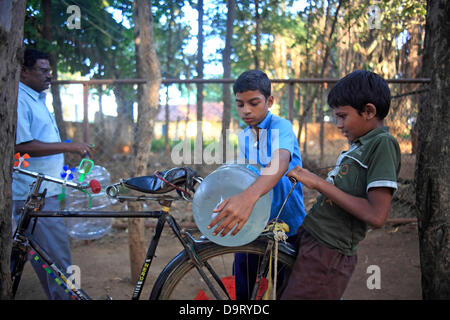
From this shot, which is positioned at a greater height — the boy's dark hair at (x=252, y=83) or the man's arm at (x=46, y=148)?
the boy's dark hair at (x=252, y=83)

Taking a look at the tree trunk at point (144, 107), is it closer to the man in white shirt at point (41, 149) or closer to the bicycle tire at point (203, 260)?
the man in white shirt at point (41, 149)

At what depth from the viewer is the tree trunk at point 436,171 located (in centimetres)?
195

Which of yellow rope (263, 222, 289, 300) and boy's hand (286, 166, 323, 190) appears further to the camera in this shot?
yellow rope (263, 222, 289, 300)

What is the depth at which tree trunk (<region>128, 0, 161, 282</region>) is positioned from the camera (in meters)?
3.12

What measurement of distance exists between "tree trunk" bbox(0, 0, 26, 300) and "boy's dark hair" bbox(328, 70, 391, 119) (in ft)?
5.07

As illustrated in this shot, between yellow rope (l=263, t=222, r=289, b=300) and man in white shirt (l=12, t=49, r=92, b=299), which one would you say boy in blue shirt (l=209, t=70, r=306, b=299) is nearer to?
yellow rope (l=263, t=222, r=289, b=300)

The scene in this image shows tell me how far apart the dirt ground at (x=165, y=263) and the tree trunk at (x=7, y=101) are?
5.44 feet

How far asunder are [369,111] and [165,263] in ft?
10.3

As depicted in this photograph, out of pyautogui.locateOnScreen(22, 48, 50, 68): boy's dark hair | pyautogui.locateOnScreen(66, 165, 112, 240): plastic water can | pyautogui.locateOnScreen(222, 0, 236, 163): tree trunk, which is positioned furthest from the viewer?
pyautogui.locateOnScreen(222, 0, 236, 163): tree trunk

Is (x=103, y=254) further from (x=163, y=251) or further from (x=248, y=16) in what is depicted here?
(x=248, y=16)

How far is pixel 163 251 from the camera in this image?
4324mm

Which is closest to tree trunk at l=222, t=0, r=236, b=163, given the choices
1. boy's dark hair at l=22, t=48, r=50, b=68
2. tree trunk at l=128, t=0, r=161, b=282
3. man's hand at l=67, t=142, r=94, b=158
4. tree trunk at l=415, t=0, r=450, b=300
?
tree trunk at l=128, t=0, r=161, b=282

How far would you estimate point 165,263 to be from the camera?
394cm

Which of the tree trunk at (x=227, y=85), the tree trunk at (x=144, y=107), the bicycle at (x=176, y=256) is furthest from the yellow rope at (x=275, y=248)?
the tree trunk at (x=227, y=85)
